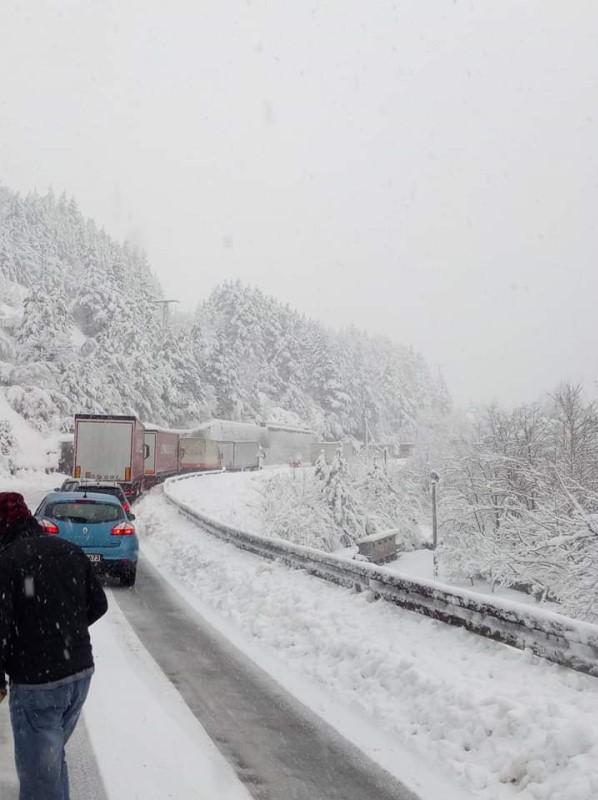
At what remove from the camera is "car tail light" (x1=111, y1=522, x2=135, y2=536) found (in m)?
12.0

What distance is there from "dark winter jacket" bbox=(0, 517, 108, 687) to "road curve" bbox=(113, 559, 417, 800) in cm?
196

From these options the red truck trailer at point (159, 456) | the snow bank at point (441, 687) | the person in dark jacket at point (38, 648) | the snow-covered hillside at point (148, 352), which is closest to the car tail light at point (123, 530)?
the snow bank at point (441, 687)

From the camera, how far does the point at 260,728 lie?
5.73m

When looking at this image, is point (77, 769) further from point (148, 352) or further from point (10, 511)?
point (148, 352)

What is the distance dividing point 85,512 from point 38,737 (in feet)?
29.8

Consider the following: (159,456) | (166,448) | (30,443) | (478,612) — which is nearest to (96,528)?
(478,612)

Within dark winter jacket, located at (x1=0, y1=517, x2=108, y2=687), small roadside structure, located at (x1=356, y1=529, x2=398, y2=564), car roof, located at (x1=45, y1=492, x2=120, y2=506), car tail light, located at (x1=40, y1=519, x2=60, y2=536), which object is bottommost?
small roadside structure, located at (x1=356, y1=529, x2=398, y2=564)

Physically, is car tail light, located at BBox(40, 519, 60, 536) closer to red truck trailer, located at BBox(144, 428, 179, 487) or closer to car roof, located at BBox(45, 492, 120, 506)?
car roof, located at BBox(45, 492, 120, 506)

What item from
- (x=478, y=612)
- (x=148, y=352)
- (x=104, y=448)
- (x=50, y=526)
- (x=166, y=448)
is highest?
(x=148, y=352)

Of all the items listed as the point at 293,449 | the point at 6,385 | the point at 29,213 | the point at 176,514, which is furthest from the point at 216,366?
the point at 176,514

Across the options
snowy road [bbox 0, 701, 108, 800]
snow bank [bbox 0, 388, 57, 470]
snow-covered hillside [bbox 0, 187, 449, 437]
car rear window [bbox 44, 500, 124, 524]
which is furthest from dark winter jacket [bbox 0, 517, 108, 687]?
snow-covered hillside [bbox 0, 187, 449, 437]

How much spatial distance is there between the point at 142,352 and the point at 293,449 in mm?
23066

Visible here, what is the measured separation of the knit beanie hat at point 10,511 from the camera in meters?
3.38

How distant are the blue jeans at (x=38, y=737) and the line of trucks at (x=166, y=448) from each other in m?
25.6
